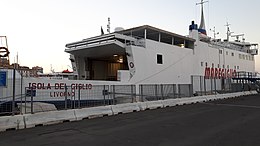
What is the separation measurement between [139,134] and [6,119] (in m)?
4.96

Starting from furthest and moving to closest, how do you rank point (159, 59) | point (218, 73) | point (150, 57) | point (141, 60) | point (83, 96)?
point (218, 73) → point (159, 59) → point (150, 57) → point (141, 60) → point (83, 96)

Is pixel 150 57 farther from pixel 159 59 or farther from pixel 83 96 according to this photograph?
pixel 83 96

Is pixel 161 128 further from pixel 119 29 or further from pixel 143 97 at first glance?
pixel 119 29

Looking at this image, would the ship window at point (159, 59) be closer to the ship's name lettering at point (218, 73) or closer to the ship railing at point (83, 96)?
the ship railing at point (83, 96)

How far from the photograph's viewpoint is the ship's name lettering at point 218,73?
28722 mm

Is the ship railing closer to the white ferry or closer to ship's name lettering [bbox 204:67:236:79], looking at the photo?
the white ferry

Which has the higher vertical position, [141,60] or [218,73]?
[141,60]

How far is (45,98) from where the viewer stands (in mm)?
13992

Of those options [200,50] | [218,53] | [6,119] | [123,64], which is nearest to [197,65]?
[200,50]

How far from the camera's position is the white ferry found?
1562cm

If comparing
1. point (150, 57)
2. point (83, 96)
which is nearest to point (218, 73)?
point (150, 57)

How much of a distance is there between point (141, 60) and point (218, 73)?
15.5 meters

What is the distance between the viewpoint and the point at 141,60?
1947 cm

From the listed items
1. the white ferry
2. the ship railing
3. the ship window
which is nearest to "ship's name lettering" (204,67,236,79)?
the white ferry
